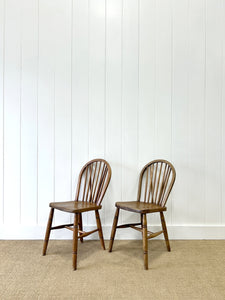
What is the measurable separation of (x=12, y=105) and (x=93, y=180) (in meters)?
1.05

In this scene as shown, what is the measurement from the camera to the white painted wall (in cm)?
248

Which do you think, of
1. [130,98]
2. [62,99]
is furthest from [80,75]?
[130,98]

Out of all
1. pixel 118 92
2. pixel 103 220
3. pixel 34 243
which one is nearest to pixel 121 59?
pixel 118 92

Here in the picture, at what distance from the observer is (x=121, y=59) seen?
2.51 m

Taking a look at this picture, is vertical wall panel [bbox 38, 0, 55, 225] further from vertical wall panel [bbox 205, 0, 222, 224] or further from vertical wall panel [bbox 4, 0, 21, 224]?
vertical wall panel [bbox 205, 0, 222, 224]

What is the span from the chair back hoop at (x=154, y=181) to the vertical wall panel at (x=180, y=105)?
16 centimetres

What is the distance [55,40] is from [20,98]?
0.64m

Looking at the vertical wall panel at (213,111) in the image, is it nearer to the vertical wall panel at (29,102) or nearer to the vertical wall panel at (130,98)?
the vertical wall panel at (130,98)

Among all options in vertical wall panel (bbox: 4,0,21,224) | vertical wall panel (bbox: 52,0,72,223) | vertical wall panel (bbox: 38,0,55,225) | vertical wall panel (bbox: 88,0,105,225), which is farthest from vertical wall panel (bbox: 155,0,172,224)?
vertical wall panel (bbox: 4,0,21,224)

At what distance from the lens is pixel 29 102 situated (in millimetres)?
2486

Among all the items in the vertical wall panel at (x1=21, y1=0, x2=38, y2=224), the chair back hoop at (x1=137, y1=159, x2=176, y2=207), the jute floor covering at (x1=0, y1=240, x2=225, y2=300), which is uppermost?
the vertical wall panel at (x1=21, y1=0, x2=38, y2=224)

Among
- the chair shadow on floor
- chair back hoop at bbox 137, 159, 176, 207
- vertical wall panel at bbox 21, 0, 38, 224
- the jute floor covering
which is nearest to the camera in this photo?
the jute floor covering

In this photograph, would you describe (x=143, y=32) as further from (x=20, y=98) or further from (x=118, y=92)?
(x=20, y=98)

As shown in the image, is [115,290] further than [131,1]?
No
